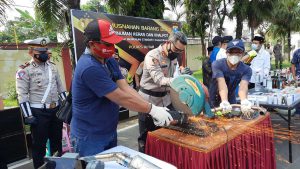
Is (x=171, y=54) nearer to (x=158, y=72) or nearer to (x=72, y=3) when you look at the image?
(x=158, y=72)

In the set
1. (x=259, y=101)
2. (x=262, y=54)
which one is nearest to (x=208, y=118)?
(x=259, y=101)

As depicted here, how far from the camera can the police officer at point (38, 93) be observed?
3.06 m

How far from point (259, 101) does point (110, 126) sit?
2.53 m

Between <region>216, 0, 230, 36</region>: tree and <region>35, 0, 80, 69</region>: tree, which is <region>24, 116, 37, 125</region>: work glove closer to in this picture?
<region>35, 0, 80, 69</region>: tree

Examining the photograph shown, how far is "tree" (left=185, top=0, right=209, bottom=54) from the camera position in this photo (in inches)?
535

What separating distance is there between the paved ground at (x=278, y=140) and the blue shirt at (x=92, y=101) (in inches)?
93.9

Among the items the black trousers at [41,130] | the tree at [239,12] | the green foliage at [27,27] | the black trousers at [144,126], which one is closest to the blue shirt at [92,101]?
the black trousers at [144,126]

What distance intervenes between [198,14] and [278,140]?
410 inches

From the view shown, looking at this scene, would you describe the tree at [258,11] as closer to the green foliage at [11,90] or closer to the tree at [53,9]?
the tree at [53,9]

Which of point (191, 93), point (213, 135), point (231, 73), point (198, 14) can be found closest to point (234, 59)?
point (231, 73)

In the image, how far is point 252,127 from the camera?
7.59ft

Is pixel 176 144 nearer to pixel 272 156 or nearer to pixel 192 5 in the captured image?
pixel 272 156

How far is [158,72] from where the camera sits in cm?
286

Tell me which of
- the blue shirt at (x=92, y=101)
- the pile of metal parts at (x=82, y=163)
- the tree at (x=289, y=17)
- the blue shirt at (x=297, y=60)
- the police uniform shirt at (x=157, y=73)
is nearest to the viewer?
the pile of metal parts at (x=82, y=163)
